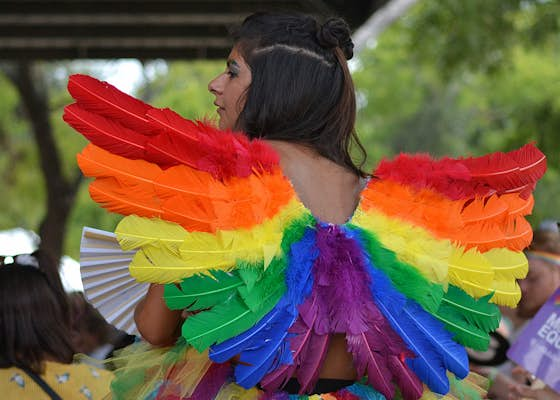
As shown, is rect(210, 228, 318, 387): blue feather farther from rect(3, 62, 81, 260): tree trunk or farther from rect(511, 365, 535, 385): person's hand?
rect(3, 62, 81, 260): tree trunk

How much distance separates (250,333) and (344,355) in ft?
0.98

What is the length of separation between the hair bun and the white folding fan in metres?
0.81

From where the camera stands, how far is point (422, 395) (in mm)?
2689

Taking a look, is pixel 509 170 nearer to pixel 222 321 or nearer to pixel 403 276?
pixel 403 276

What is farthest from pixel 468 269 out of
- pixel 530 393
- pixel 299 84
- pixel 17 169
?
pixel 17 169

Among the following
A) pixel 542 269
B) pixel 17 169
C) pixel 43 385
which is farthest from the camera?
pixel 17 169

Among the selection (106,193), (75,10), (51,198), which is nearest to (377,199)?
(106,193)

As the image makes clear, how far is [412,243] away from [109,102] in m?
0.89

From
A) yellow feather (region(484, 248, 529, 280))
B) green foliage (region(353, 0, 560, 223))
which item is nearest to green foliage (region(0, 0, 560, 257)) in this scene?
green foliage (region(353, 0, 560, 223))

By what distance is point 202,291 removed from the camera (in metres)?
2.39

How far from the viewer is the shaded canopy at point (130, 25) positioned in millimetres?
8117

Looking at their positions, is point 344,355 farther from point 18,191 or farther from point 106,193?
point 18,191

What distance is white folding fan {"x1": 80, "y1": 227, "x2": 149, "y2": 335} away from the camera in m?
2.74

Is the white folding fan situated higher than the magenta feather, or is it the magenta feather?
the white folding fan
